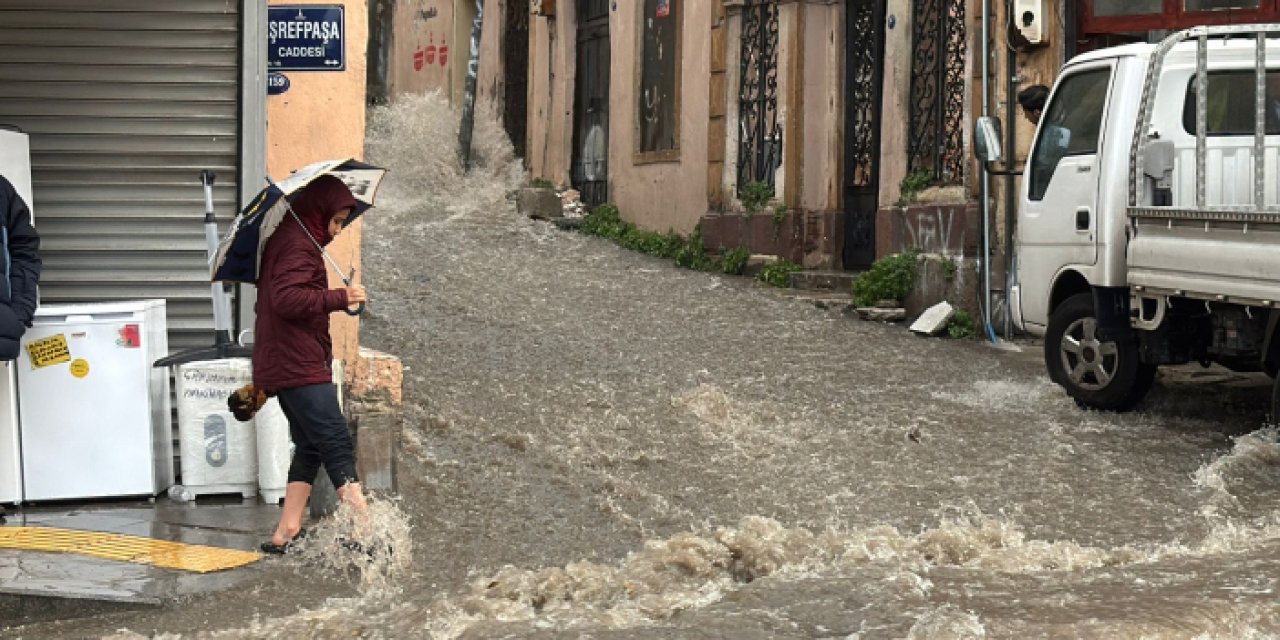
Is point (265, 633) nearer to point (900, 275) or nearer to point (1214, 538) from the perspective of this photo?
point (1214, 538)

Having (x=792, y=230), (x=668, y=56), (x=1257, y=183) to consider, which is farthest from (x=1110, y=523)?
(x=668, y=56)

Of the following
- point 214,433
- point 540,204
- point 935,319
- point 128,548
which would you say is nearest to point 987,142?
point 935,319

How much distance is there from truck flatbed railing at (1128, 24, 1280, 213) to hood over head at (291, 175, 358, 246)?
16.3 feet

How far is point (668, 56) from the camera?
20.0 meters

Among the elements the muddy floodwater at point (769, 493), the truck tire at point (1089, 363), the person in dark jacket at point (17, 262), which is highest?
the person in dark jacket at point (17, 262)

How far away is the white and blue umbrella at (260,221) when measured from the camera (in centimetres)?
674

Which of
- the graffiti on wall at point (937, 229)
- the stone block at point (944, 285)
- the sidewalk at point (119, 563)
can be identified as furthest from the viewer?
the graffiti on wall at point (937, 229)

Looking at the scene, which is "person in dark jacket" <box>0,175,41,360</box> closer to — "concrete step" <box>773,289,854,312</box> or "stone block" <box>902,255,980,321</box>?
"stone block" <box>902,255,980,321</box>

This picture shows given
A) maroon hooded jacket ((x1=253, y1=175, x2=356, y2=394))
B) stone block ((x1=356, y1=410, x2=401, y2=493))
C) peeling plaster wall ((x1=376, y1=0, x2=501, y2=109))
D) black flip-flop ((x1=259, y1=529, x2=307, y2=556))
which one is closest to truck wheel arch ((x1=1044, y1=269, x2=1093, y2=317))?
stone block ((x1=356, y1=410, x2=401, y2=493))

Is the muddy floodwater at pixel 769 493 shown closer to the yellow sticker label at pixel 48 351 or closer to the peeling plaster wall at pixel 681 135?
the yellow sticker label at pixel 48 351

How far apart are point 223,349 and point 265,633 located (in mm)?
2474

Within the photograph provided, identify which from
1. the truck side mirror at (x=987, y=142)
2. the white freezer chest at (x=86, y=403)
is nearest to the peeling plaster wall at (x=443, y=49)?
the truck side mirror at (x=987, y=142)

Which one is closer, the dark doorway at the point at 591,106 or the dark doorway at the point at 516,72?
the dark doorway at the point at 591,106

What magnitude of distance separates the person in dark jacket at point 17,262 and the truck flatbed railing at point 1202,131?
619 centimetres
